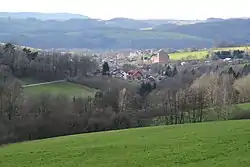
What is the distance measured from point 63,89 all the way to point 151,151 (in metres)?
53.3

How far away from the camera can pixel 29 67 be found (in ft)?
282

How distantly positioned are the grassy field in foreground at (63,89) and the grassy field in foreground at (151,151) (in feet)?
129

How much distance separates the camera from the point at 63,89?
75562mm

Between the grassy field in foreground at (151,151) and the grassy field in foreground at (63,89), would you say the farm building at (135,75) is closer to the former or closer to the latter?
the grassy field in foreground at (63,89)

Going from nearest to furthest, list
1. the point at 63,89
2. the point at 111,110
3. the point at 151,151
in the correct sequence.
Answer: the point at 151,151, the point at 111,110, the point at 63,89

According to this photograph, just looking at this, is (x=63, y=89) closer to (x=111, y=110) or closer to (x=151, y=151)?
(x=111, y=110)

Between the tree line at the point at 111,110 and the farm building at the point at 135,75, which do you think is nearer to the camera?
the tree line at the point at 111,110

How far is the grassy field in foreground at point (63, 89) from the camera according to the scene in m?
69.6

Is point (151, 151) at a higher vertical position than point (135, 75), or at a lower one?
higher

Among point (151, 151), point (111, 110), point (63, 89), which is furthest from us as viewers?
point (63, 89)

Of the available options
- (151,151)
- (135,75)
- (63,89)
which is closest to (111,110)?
(63,89)

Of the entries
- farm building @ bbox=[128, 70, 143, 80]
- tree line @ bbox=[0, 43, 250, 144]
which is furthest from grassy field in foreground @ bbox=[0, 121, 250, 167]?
farm building @ bbox=[128, 70, 143, 80]

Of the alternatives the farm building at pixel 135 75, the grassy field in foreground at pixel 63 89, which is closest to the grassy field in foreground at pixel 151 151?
the grassy field in foreground at pixel 63 89

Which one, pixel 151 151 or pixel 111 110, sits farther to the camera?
pixel 111 110
